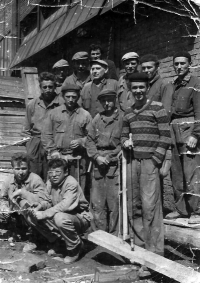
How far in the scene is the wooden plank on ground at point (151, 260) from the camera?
3.78 metres

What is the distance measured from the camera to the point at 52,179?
5.07m

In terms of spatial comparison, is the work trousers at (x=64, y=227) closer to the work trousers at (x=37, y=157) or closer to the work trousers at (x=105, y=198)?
the work trousers at (x=105, y=198)

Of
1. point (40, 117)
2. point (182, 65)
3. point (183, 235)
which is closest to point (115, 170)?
point (183, 235)

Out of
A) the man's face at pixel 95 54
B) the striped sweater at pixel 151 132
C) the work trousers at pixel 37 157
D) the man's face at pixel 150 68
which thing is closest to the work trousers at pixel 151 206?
the striped sweater at pixel 151 132

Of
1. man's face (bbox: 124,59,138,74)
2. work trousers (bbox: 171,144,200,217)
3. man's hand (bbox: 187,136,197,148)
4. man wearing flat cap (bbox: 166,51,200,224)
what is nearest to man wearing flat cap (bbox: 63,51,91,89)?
man's face (bbox: 124,59,138,74)

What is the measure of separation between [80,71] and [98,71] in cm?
71

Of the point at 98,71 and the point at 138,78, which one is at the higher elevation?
the point at 98,71

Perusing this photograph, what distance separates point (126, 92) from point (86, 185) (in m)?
1.36

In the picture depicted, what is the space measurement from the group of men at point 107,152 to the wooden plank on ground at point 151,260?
0.84 feet

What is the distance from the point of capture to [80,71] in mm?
6715

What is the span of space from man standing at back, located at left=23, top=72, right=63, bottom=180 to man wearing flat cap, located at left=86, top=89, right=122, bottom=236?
993mm

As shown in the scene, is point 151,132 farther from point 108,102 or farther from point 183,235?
point 183,235

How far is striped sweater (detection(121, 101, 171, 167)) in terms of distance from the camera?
15.0ft

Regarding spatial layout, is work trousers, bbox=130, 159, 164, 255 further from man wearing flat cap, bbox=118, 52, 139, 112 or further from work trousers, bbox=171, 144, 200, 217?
man wearing flat cap, bbox=118, 52, 139, 112
